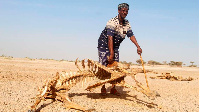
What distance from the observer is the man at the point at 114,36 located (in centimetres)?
525

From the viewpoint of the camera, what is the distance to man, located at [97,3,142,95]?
5250 millimetres

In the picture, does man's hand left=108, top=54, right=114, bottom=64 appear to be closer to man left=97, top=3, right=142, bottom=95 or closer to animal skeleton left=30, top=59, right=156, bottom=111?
man left=97, top=3, right=142, bottom=95

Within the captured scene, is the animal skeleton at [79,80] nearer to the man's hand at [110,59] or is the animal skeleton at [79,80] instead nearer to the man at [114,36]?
the man's hand at [110,59]

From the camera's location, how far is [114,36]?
18.1 ft

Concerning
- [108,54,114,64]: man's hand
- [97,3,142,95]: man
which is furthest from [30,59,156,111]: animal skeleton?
[97,3,142,95]: man

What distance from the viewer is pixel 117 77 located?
5.03m

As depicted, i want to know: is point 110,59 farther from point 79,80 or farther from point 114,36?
point 79,80

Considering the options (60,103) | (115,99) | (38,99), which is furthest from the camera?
(115,99)

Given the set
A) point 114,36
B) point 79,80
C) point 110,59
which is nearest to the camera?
point 79,80

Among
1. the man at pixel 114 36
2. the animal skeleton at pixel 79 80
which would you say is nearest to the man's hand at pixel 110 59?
the man at pixel 114 36

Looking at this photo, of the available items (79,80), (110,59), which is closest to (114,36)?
(110,59)

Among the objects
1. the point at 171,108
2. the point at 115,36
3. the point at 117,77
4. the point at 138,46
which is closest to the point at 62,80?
the point at 117,77

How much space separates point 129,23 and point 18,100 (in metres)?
3.44

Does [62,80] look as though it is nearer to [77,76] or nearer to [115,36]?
[77,76]
